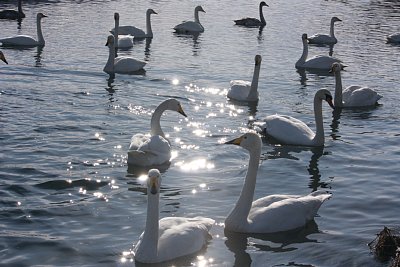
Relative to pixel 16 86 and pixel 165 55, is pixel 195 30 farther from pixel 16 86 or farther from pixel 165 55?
pixel 16 86

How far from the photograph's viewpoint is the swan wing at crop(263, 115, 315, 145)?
1546cm

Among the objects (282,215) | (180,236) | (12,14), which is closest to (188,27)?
(12,14)

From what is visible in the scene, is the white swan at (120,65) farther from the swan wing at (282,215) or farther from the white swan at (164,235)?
the white swan at (164,235)

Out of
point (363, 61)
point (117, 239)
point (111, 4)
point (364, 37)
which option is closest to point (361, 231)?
point (117, 239)

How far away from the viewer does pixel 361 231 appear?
10.9 m

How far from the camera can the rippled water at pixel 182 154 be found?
1032 cm

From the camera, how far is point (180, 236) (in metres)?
9.84

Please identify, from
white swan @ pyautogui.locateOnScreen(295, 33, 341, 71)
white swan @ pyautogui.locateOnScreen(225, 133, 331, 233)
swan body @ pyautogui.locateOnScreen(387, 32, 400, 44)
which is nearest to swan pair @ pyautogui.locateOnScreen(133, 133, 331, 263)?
white swan @ pyautogui.locateOnScreen(225, 133, 331, 233)

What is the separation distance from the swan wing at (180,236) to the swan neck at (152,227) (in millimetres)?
175

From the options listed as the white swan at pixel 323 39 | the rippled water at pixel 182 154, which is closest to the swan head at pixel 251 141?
the rippled water at pixel 182 154

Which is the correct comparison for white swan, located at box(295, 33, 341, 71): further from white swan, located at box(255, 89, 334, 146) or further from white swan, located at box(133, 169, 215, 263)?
white swan, located at box(133, 169, 215, 263)

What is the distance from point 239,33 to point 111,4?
37.0 feet

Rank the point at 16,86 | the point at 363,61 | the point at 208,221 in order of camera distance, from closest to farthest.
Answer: the point at 208,221 → the point at 16,86 → the point at 363,61

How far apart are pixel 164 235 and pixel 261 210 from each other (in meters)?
1.73
